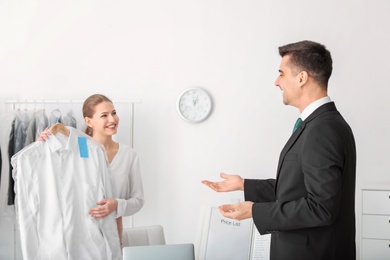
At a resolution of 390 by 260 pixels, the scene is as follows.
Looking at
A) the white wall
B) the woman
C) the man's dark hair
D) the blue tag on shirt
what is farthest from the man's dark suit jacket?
the white wall

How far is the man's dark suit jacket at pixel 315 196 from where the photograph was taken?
6.97 ft

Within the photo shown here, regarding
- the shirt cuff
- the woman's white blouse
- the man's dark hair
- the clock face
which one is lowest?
the shirt cuff

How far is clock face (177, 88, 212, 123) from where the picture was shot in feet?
15.2

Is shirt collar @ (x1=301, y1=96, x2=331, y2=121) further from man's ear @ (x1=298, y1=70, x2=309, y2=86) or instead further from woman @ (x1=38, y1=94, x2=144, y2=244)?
woman @ (x1=38, y1=94, x2=144, y2=244)

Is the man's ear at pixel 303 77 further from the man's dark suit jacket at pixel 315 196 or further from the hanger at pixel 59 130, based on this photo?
the hanger at pixel 59 130

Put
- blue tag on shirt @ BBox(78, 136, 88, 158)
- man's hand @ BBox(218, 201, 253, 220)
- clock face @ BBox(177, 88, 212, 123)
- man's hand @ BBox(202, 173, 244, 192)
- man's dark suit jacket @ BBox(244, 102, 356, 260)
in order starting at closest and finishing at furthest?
man's dark suit jacket @ BBox(244, 102, 356, 260), man's hand @ BBox(218, 201, 253, 220), man's hand @ BBox(202, 173, 244, 192), blue tag on shirt @ BBox(78, 136, 88, 158), clock face @ BBox(177, 88, 212, 123)

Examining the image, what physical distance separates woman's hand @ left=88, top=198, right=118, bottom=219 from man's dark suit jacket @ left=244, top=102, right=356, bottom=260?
4.17 feet

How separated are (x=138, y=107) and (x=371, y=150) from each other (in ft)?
6.94

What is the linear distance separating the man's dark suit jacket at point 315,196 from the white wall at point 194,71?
7.52 ft

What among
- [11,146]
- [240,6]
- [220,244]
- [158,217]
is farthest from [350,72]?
[11,146]

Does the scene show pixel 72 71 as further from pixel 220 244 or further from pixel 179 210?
pixel 220 244

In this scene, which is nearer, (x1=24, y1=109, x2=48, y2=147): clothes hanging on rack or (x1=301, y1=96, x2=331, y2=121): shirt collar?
(x1=301, y1=96, x2=331, y2=121): shirt collar

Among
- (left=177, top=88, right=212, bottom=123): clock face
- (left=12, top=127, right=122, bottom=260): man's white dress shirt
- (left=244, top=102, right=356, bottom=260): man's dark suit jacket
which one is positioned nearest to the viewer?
(left=244, top=102, right=356, bottom=260): man's dark suit jacket

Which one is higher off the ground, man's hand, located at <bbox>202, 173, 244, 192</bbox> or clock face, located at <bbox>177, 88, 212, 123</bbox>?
clock face, located at <bbox>177, 88, 212, 123</bbox>
